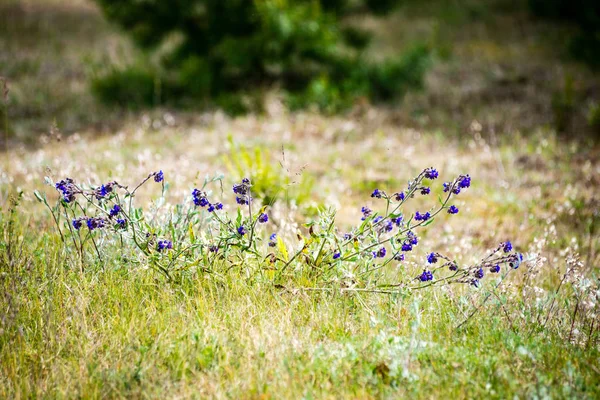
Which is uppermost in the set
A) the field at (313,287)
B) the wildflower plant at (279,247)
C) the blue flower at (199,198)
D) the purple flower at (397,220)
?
the blue flower at (199,198)

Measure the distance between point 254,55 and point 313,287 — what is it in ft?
21.8

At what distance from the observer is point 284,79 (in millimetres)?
10039

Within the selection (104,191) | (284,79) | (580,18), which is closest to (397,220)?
(104,191)

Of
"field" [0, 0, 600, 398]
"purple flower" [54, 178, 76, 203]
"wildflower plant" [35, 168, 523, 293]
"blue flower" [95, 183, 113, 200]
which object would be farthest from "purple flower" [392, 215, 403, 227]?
"purple flower" [54, 178, 76, 203]

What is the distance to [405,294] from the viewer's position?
297 centimetres

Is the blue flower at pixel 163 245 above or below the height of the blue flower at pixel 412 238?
below

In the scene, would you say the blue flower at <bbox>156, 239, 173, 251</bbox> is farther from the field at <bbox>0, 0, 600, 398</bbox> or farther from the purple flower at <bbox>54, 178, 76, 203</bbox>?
the purple flower at <bbox>54, 178, 76, 203</bbox>

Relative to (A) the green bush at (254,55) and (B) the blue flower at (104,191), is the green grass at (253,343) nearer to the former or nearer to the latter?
(B) the blue flower at (104,191)

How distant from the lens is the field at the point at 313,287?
2.41 m

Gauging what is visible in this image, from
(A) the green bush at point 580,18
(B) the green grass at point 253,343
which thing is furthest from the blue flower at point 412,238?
(A) the green bush at point 580,18

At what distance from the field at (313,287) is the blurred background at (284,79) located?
0.69 ft

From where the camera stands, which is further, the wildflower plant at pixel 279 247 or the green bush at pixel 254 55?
the green bush at pixel 254 55

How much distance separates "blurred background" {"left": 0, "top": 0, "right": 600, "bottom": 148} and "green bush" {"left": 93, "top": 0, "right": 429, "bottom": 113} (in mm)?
20

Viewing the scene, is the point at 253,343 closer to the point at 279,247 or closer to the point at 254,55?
the point at 279,247
